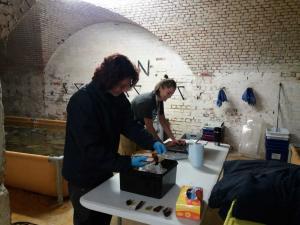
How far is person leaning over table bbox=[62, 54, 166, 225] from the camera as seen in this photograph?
5.42 feet

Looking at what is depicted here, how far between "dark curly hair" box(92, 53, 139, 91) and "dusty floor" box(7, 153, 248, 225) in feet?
6.06

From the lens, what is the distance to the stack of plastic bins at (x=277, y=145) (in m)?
4.98

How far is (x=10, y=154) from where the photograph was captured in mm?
3643

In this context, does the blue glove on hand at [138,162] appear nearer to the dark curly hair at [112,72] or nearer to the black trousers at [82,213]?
the black trousers at [82,213]

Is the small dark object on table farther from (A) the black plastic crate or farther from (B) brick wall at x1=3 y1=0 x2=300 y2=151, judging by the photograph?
(B) brick wall at x1=3 y1=0 x2=300 y2=151

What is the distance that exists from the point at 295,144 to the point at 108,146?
457cm

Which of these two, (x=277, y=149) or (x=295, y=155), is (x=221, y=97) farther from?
(x=295, y=155)

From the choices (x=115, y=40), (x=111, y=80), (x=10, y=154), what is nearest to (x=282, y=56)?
(x=115, y=40)

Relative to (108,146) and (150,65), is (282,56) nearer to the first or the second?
(150,65)

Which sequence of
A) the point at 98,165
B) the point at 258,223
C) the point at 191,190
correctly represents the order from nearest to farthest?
the point at 258,223 → the point at 191,190 → the point at 98,165

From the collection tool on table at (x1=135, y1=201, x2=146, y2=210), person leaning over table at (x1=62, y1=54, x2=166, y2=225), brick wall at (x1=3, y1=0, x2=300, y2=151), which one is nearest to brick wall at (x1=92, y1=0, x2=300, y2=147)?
brick wall at (x1=3, y1=0, x2=300, y2=151)

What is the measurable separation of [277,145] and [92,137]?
4400 millimetres

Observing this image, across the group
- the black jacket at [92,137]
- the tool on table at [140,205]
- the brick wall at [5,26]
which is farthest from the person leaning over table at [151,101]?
the brick wall at [5,26]

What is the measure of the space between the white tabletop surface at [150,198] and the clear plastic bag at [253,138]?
11.3 ft
